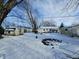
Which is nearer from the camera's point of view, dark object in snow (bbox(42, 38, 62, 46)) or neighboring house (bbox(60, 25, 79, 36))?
neighboring house (bbox(60, 25, 79, 36))

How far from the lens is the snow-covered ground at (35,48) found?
4621 mm

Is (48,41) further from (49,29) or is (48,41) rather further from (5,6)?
(5,6)

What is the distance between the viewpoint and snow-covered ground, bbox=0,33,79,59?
4.62 metres

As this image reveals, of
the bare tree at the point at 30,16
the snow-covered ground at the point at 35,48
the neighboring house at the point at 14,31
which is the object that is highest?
the bare tree at the point at 30,16

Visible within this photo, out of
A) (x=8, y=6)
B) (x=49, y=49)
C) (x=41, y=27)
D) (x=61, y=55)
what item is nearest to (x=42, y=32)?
(x=41, y=27)

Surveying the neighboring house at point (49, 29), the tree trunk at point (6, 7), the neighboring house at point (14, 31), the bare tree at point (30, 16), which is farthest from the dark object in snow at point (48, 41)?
the tree trunk at point (6, 7)

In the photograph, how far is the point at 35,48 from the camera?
5.03 metres

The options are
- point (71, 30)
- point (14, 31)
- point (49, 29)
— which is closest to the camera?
point (71, 30)

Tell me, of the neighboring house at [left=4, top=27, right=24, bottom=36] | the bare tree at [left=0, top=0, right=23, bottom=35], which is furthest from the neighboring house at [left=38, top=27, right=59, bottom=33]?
the bare tree at [left=0, top=0, right=23, bottom=35]

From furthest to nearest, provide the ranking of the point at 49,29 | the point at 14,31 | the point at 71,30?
the point at 14,31 < the point at 49,29 < the point at 71,30

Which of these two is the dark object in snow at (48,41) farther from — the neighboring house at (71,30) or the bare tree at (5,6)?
the bare tree at (5,6)

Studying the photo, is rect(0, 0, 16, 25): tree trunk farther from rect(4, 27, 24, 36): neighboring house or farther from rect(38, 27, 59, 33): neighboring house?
rect(38, 27, 59, 33): neighboring house

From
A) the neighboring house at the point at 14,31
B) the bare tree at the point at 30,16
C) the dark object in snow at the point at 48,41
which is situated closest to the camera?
the bare tree at the point at 30,16

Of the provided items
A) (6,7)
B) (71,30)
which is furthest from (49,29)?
(6,7)
